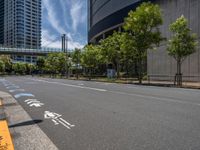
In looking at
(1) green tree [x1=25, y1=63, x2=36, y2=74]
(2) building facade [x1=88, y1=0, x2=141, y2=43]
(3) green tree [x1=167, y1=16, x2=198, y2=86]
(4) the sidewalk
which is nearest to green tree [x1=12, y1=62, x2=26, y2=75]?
(1) green tree [x1=25, y1=63, x2=36, y2=74]

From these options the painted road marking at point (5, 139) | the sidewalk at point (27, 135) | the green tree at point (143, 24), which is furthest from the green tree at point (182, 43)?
the painted road marking at point (5, 139)

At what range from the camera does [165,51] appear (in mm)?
45000

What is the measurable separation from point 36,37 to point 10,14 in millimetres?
20736

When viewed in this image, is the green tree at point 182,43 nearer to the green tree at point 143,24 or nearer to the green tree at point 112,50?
the green tree at point 143,24

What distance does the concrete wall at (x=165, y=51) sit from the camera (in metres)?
39.4

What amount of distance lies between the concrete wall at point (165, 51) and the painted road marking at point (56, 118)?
28663 millimetres

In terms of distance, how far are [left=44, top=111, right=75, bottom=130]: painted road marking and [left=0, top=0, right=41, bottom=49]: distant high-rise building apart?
6100 inches

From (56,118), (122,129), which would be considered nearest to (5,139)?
(122,129)

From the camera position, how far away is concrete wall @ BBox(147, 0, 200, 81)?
3938 cm

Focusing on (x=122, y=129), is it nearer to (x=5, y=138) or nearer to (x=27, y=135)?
(x=27, y=135)

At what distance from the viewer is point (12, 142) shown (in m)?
6.48

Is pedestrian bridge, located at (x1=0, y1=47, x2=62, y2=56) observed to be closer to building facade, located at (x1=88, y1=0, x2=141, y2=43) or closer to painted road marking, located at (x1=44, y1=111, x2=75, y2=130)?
building facade, located at (x1=88, y1=0, x2=141, y2=43)

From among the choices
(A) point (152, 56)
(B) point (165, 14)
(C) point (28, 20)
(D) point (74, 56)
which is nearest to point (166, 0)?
(B) point (165, 14)

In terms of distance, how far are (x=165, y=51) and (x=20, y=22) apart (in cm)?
12959
